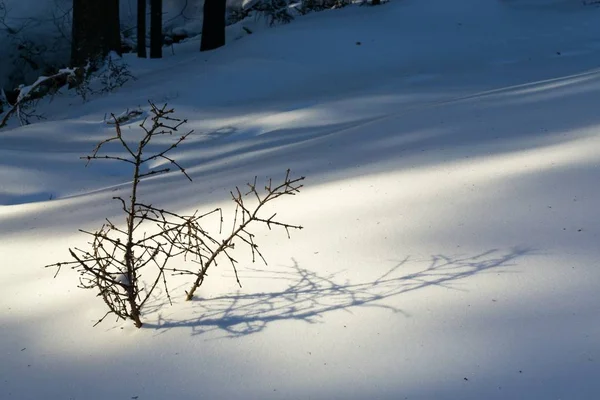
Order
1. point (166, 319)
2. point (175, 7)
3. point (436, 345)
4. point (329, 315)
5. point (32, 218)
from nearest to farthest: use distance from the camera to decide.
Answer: point (436, 345), point (329, 315), point (166, 319), point (32, 218), point (175, 7)

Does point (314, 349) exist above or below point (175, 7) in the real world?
below

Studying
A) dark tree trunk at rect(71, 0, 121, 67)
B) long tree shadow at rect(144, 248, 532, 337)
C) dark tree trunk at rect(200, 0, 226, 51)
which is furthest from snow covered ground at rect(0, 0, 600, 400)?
dark tree trunk at rect(200, 0, 226, 51)

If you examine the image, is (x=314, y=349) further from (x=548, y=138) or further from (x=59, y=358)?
(x=548, y=138)

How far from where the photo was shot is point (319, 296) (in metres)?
2.38

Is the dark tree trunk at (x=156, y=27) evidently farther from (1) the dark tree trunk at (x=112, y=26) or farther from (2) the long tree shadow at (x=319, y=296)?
(2) the long tree shadow at (x=319, y=296)

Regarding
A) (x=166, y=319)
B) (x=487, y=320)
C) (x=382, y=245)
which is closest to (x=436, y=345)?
(x=487, y=320)

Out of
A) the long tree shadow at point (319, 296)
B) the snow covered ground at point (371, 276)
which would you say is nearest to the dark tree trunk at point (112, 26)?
the snow covered ground at point (371, 276)

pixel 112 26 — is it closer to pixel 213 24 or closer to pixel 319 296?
pixel 213 24

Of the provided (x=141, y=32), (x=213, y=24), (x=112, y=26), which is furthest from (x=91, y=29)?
(x=141, y=32)

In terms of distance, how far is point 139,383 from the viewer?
209 cm

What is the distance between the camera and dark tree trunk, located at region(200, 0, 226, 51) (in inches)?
495

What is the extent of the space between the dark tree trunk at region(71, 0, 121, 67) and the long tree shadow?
960 centimetres

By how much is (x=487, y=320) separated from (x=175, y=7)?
1754cm

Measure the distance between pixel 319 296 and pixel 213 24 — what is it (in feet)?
35.9
